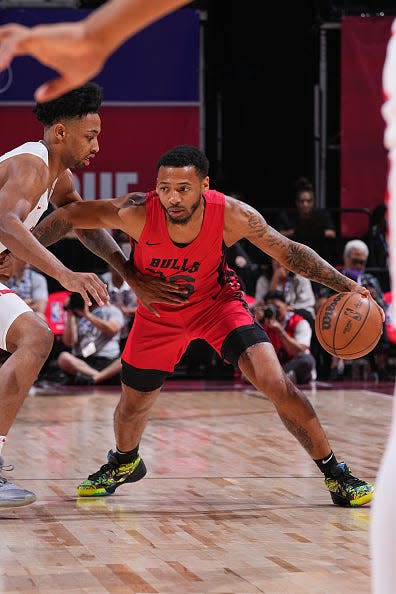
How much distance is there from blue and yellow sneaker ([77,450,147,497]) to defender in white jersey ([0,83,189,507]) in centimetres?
41

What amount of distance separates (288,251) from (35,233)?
1092mm

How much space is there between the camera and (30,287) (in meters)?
10.6

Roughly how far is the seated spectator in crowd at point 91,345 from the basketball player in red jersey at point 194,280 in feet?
18.7

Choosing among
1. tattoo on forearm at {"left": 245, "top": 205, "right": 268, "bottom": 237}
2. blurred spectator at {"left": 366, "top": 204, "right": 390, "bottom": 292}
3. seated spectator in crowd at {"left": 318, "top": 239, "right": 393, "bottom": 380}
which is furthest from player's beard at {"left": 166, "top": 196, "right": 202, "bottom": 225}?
blurred spectator at {"left": 366, "top": 204, "right": 390, "bottom": 292}

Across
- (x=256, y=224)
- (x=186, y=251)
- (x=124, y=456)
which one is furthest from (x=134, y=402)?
(x=256, y=224)

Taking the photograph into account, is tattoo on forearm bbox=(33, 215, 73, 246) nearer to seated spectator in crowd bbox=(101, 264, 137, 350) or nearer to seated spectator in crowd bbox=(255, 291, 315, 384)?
seated spectator in crowd bbox=(255, 291, 315, 384)

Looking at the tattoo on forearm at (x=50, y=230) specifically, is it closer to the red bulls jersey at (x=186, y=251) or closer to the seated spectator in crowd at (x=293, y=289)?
the red bulls jersey at (x=186, y=251)

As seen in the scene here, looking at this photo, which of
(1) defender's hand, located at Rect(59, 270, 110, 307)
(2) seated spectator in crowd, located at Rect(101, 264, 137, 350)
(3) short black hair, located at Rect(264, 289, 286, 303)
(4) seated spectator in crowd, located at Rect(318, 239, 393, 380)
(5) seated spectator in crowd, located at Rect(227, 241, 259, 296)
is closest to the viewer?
(1) defender's hand, located at Rect(59, 270, 110, 307)

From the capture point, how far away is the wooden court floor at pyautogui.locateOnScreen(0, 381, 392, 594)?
3.31m

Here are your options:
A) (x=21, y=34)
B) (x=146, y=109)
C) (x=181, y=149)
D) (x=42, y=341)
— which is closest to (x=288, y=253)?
(x=181, y=149)

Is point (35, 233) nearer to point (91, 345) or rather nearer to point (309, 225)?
point (91, 345)

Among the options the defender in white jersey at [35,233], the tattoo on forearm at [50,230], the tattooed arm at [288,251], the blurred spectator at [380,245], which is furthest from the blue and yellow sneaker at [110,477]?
the blurred spectator at [380,245]

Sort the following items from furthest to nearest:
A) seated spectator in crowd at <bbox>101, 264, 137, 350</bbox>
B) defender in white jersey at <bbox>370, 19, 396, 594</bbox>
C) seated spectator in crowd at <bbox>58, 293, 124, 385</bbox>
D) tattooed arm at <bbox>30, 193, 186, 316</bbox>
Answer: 1. seated spectator in crowd at <bbox>101, 264, 137, 350</bbox>
2. seated spectator in crowd at <bbox>58, 293, 124, 385</bbox>
3. tattooed arm at <bbox>30, 193, 186, 316</bbox>
4. defender in white jersey at <bbox>370, 19, 396, 594</bbox>

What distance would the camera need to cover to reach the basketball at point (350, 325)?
466 centimetres
